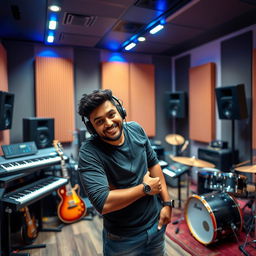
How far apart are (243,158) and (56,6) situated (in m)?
3.32

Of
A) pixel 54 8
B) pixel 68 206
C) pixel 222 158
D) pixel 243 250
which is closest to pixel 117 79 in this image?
pixel 54 8

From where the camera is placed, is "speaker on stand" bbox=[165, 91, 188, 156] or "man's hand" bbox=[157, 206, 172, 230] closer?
"man's hand" bbox=[157, 206, 172, 230]

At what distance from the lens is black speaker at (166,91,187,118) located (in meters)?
4.47

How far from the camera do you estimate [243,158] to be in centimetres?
364

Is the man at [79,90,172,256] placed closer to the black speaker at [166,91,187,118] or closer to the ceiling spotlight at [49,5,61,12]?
the ceiling spotlight at [49,5,61,12]

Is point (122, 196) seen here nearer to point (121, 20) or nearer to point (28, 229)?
point (28, 229)

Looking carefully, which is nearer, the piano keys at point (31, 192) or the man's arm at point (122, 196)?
the man's arm at point (122, 196)

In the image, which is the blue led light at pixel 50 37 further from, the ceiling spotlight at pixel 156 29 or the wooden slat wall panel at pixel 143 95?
the wooden slat wall panel at pixel 143 95

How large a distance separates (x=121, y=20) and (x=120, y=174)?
2.39 metres

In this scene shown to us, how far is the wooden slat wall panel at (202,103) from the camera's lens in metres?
4.09

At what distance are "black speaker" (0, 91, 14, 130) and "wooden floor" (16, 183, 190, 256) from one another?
1384 mm

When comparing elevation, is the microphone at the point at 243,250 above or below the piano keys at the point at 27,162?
below

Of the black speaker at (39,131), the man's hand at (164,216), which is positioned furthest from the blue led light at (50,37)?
the man's hand at (164,216)

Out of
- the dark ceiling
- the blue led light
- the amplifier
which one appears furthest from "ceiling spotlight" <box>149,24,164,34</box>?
the amplifier
